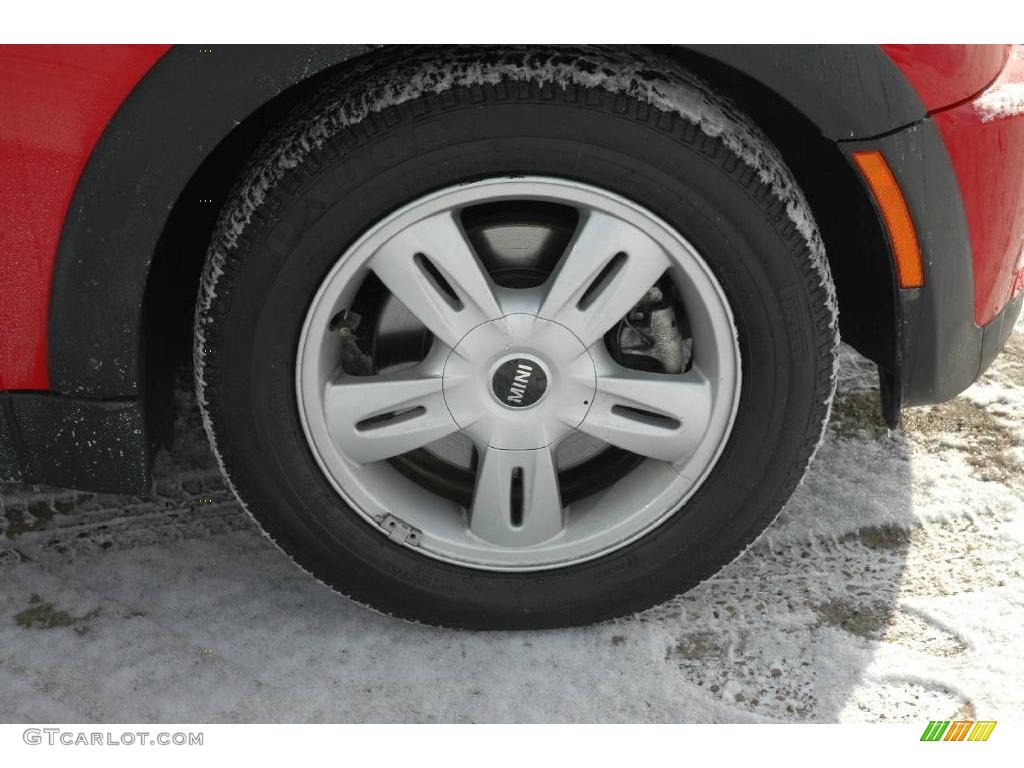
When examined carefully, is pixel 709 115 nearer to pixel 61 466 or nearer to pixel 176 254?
pixel 176 254

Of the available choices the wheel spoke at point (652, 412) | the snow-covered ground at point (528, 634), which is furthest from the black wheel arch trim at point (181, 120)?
the snow-covered ground at point (528, 634)

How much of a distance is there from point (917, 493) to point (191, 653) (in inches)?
64.2

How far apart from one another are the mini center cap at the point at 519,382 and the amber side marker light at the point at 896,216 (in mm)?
626

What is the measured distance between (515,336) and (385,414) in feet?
0.96

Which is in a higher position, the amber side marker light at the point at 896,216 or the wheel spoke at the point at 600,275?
the amber side marker light at the point at 896,216

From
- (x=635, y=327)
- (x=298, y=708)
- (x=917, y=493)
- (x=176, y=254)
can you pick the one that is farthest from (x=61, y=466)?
(x=917, y=493)

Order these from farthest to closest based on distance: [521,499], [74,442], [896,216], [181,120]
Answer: [521,499], [74,442], [896,216], [181,120]

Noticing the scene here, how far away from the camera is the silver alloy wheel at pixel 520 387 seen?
67.9 inches

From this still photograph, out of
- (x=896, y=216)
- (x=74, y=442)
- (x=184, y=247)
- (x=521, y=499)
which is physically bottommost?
(x=74, y=442)

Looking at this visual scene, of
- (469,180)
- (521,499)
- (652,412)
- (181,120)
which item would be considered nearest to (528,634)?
(521,499)

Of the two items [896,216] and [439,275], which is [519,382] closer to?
[439,275]

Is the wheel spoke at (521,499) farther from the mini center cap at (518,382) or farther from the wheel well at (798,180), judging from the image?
the wheel well at (798,180)

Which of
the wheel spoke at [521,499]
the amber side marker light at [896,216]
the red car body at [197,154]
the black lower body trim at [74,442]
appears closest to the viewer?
the red car body at [197,154]
